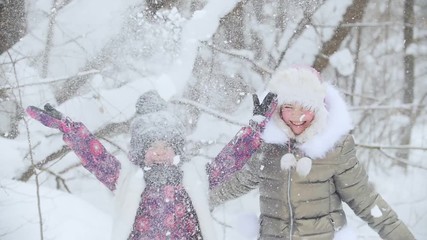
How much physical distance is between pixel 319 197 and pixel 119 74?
2.45m

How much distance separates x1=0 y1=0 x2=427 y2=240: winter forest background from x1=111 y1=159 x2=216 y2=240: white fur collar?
1.07 metres

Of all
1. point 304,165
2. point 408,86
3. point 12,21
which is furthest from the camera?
point 408,86

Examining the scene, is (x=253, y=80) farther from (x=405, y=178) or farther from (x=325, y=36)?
(x=405, y=178)

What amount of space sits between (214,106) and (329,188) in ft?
7.70

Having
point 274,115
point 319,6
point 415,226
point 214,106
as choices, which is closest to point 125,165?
point 274,115

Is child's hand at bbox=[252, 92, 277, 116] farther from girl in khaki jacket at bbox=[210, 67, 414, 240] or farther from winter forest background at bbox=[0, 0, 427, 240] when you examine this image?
winter forest background at bbox=[0, 0, 427, 240]

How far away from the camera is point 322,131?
185 cm

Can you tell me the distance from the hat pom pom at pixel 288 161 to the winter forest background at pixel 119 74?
1479 millimetres

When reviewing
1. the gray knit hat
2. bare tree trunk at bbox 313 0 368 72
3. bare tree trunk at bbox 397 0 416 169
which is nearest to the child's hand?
the gray knit hat

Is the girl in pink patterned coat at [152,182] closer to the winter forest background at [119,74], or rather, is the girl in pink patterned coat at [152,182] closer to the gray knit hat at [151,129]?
the gray knit hat at [151,129]

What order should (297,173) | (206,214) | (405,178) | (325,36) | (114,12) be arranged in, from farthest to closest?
(405,178)
(325,36)
(114,12)
(206,214)
(297,173)

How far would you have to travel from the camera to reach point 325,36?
472cm

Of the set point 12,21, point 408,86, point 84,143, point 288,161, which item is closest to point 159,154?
point 84,143

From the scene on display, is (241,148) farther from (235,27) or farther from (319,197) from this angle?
(235,27)
